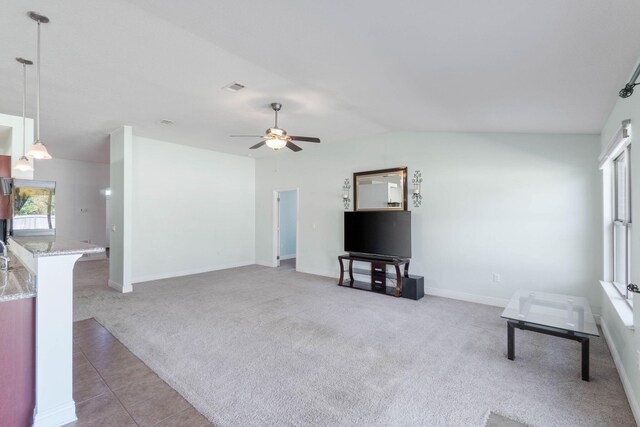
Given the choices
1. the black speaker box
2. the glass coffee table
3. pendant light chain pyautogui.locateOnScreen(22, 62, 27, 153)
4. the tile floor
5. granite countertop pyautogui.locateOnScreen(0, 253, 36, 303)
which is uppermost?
pendant light chain pyautogui.locateOnScreen(22, 62, 27, 153)

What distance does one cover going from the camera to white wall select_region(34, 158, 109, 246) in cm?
823

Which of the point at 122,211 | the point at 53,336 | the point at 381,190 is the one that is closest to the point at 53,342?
the point at 53,336

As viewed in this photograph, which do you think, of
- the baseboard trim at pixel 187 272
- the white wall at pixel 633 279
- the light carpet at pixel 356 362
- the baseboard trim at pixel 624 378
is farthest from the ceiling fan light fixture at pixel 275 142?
the baseboard trim at pixel 187 272

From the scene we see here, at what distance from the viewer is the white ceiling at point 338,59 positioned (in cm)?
178

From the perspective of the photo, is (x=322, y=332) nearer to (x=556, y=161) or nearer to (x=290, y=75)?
(x=290, y=75)

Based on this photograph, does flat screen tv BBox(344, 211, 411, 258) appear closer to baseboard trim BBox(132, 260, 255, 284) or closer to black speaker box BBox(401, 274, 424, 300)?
black speaker box BBox(401, 274, 424, 300)

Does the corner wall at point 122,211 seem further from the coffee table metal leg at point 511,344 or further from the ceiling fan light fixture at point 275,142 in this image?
the coffee table metal leg at point 511,344

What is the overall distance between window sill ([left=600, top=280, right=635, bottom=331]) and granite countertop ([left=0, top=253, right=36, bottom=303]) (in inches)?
161

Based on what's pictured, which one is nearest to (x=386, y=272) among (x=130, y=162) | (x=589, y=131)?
(x=589, y=131)

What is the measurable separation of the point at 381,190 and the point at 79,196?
337 inches

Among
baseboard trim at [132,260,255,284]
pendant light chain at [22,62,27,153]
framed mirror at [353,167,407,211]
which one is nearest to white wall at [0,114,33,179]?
pendant light chain at [22,62,27,153]

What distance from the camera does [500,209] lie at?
450 centimetres

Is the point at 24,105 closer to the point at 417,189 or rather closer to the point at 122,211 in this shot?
the point at 122,211

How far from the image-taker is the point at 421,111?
3898mm
